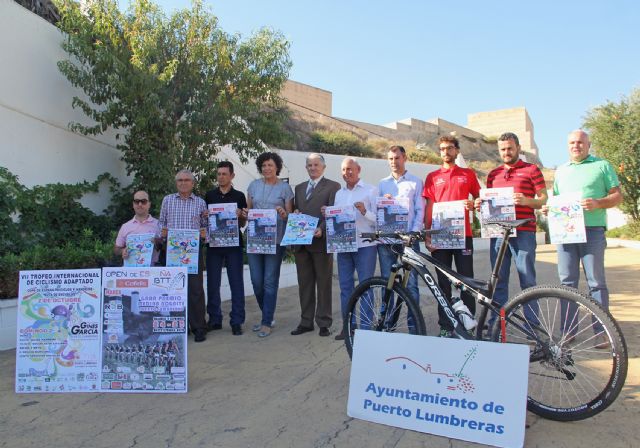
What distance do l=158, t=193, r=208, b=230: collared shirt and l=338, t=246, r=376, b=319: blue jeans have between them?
1.62 meters

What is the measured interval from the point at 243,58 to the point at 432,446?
23.1 feet

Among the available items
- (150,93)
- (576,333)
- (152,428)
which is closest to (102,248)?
(150,93)

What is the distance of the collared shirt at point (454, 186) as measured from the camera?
452 centimetres

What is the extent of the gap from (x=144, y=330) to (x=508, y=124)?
49.5 metres

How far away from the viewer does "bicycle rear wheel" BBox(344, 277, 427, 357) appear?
3756 millimetres

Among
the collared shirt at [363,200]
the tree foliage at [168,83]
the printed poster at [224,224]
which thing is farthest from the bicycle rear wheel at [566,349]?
the tree foliage at [168,83]

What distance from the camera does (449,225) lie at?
14.4 feet

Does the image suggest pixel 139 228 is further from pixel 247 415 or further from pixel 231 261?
pixel 247 415

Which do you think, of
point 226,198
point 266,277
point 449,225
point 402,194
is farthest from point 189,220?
point 449,225

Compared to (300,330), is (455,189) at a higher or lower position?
higher

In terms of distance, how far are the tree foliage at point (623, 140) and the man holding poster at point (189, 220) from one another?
16157mm

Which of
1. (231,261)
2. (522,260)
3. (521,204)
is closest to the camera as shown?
(521,204)

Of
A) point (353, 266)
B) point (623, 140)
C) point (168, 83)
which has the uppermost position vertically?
point (623, 140)

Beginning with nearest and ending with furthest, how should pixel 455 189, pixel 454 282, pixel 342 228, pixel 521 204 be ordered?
1. pixel 454 282
2. pixel 521 204
3. pixel 455 189
4. pixel 342 228
